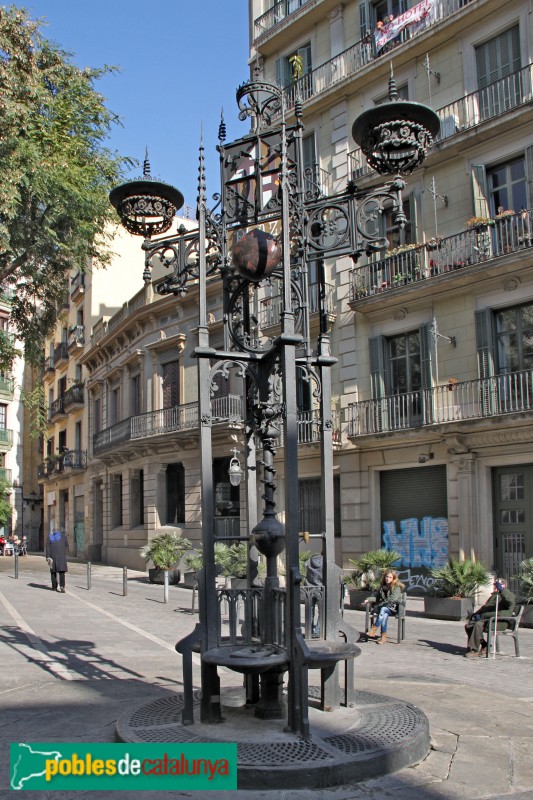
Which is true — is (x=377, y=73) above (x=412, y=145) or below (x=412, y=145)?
A: above

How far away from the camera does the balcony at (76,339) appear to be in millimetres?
40312

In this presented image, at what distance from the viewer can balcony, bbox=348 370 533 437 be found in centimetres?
1733

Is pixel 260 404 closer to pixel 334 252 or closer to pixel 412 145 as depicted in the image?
pixel 334 252

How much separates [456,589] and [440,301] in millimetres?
7482

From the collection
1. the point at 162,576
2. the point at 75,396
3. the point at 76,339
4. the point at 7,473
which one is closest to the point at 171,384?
the point at 162,576

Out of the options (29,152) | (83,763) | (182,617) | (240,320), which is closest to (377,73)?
(29,152)

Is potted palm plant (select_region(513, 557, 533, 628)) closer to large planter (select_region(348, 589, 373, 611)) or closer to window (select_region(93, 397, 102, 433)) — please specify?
large planter (select_region(348, 589, 373, 611))

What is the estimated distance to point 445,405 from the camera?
1883 cm

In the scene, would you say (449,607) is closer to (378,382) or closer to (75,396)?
(378,382)

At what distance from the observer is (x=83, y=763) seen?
556 cm

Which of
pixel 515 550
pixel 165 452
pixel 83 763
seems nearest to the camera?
pixel 83 763

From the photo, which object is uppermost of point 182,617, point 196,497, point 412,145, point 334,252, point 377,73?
point 377,73

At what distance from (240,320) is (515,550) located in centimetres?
1259

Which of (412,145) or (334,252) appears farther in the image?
(334,252)
